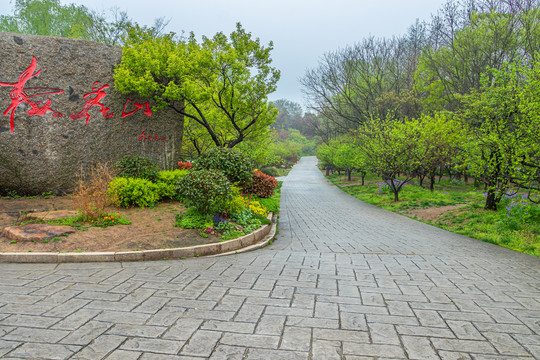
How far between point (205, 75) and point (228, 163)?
11.2 feet

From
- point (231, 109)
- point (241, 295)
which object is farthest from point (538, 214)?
point (231, 109)

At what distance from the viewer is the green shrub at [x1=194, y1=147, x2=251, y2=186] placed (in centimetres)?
846

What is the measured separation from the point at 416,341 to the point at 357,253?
3106 mm

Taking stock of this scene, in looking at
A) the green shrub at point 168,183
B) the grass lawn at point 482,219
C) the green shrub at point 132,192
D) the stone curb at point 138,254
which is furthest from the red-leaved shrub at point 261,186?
the grass lawn at point 482,219

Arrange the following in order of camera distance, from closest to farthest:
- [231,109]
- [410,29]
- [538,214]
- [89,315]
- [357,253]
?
1. [89,315]
2. [357,253]
3. [538,214]
4. [231,109]
5. [410,29]

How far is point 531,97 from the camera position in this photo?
766 centimetres

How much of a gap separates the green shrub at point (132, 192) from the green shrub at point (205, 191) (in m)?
1.50

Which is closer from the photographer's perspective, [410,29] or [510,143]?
[510,143]

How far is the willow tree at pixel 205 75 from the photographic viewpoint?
8.40 meters

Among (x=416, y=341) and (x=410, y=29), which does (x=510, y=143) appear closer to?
(x=416, y=341)

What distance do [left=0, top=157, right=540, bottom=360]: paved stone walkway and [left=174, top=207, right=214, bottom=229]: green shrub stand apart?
1.16 m

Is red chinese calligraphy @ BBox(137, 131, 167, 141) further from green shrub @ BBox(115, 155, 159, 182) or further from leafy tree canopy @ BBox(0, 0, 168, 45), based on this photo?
leafy tree canopy @ BBox(0, 0, 168, 45)

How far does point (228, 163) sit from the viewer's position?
8.49 meters

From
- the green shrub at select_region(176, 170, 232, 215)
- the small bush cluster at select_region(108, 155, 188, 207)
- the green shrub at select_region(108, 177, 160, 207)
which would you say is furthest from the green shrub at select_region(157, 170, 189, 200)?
the green shrub at select_region(176, 170, 232, 215)
